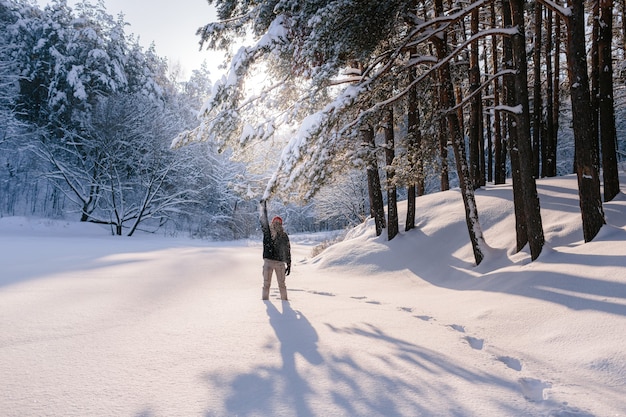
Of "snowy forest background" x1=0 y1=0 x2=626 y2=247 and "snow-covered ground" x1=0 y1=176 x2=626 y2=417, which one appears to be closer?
"snow-covered ground" x1=0 y1=176 x2=626 y2=417

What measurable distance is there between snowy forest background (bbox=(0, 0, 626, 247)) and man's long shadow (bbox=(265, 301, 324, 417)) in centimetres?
291

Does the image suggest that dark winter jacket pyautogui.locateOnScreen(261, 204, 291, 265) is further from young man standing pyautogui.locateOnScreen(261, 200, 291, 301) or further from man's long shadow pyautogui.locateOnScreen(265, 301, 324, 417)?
man's long shadow pyautogui.locateOnScreen(265, 301, 324, 417)

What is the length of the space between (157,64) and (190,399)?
133 feet

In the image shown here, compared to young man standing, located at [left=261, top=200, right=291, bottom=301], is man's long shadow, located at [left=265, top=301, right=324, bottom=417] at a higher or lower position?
lower

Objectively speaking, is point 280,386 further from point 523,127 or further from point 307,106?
point 523,127

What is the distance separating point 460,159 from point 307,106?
398 centimetres

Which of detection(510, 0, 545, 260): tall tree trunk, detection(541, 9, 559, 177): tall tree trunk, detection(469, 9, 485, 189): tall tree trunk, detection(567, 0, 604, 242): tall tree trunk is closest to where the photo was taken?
detection(567, 0, 604, 242): tall tree trunk

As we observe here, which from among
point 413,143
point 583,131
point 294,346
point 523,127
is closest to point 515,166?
point 523,127

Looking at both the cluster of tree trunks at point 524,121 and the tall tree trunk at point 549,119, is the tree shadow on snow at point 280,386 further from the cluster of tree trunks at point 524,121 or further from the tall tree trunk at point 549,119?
the tall tree trunk at point 549,119

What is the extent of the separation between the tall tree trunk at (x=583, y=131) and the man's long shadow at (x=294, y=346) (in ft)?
18.5

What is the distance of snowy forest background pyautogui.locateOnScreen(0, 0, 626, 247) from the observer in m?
7.05

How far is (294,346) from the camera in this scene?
3.33 m

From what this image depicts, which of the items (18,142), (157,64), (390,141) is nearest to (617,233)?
(390,141)

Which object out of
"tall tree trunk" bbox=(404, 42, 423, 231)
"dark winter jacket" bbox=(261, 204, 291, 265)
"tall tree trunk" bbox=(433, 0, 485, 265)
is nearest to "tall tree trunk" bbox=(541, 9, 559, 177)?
"tall tree trunk" bbox=(404, 42, 423, 231)
